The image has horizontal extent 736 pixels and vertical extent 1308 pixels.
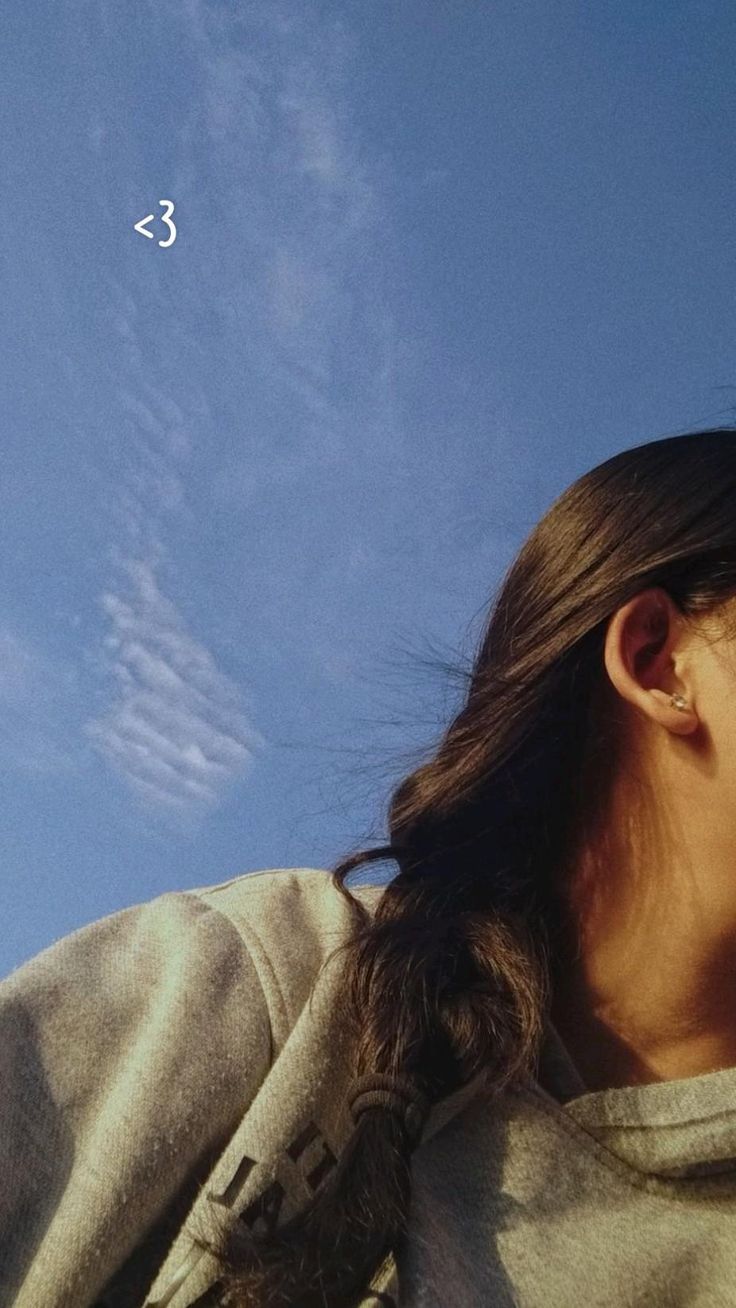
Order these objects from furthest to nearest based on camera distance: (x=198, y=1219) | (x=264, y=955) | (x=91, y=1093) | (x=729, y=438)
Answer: (x=729, y=438), (x=264, y=955), (x=91, y=1093), (x=198, y=1219)

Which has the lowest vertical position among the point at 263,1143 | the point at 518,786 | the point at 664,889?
the point at 664,889

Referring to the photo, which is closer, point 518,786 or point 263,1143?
point 263,1143

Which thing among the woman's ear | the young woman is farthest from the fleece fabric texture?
the woman's ear

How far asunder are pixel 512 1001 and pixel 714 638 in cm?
68

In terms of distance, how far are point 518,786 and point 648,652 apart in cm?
31

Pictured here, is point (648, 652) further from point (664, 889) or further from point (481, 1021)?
point (481, 1021)

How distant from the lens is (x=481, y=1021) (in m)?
1.87

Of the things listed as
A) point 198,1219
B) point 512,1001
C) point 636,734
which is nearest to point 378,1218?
point 198,1219

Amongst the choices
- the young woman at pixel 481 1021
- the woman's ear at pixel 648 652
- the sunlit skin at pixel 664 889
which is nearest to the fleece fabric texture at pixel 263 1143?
the young woman at pixel 481 1021

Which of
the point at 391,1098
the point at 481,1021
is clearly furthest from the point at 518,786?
the point at 391,1098

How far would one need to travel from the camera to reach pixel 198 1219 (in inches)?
62.9

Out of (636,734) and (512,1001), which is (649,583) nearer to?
(636,734)

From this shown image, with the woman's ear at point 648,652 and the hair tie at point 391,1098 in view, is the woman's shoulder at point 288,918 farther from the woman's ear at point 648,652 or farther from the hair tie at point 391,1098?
the woman's ear at point 648,652

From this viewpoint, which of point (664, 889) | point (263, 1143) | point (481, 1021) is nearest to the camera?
point (263, 1143)
